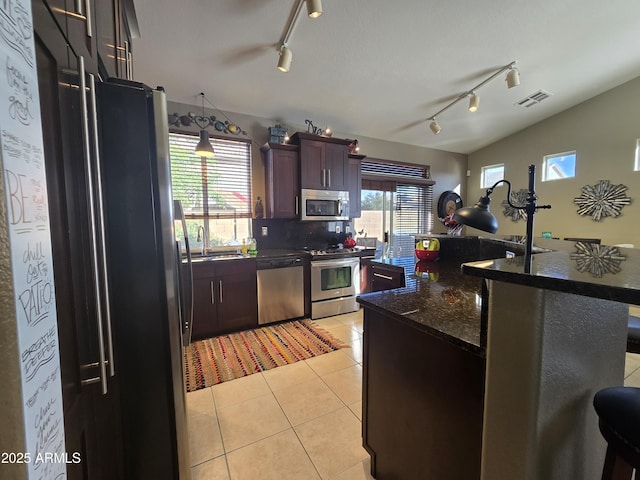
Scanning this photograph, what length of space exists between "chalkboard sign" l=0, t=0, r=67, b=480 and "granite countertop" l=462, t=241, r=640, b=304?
96cm

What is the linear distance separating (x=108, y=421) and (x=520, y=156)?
6.66 meters

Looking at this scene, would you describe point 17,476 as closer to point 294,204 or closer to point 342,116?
point 294,204

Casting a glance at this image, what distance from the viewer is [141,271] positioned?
1.07m

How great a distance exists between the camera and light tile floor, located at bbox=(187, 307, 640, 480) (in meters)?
1.46

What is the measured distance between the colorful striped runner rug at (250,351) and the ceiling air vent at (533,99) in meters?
4.62

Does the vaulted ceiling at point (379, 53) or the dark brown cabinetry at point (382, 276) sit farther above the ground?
the vaulted ceiling at point (379, 53)

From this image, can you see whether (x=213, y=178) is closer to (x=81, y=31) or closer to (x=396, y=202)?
(x=81, y=31)

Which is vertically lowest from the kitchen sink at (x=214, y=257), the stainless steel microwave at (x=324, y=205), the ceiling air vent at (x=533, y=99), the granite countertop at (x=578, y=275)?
the kitchen sink at (x=214, y=257)

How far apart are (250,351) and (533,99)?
5.47m

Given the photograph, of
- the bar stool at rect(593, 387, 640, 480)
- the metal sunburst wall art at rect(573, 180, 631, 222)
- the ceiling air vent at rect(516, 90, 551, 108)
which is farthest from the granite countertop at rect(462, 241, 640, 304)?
the metal sunburst wall art at rect(573, 180, 631, 222)

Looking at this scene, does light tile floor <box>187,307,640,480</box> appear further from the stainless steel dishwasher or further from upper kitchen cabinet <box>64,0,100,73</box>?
upper kitchen cabinet <box>64,0,100,73</box>

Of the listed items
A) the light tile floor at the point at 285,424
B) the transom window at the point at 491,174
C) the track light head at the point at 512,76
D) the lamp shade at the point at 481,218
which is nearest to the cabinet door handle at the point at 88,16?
the lamp shade at the point at 481,218

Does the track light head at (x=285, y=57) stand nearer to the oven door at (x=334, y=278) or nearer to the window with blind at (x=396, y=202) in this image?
the oven door at (x=334, y=278)

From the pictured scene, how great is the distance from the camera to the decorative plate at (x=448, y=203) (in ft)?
18.2
